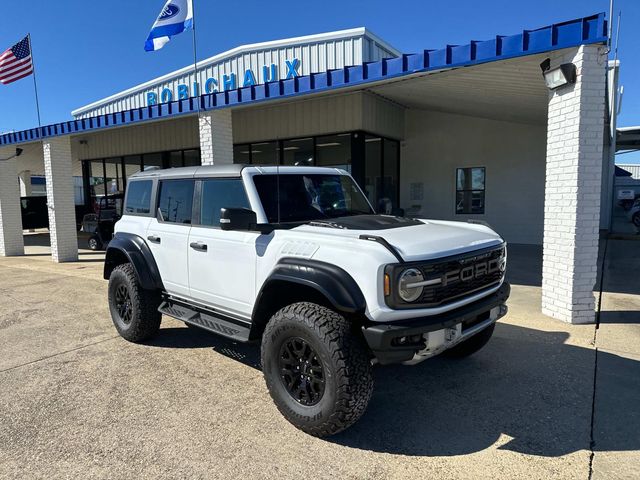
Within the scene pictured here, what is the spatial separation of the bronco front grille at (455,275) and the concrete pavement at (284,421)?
3.14ft

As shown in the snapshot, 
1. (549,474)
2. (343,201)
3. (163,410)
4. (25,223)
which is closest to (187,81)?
(25,223)

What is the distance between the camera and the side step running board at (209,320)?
12.2 ft

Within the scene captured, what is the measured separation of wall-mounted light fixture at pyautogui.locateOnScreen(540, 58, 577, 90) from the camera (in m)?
5.36

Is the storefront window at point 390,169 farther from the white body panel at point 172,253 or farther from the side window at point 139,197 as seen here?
the white body panel at point 172,253

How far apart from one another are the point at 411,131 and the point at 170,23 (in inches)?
318

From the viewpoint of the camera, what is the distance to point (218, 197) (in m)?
4.10

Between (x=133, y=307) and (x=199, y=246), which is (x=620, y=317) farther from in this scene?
(x=133, y=307)

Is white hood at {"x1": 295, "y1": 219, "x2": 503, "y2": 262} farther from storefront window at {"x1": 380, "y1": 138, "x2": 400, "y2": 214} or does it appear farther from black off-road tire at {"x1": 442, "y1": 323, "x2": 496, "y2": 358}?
storefront window at {"x1": 380, "y1": 138, "x2": 400, "y2": 214}

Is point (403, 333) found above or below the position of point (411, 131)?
below

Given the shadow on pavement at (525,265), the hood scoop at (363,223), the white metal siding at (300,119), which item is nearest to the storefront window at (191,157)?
the white metal siding at (300,119)

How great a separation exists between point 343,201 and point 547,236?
3.20 m

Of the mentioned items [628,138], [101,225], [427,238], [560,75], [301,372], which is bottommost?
[301,372]

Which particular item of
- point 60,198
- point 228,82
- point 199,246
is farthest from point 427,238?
point 228,82

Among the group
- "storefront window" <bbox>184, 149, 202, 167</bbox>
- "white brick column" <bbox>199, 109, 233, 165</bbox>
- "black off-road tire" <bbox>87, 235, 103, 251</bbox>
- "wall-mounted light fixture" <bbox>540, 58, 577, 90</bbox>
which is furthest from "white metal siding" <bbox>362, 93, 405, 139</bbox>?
"black off-road tire" <bbox>87, 235, 103, 251</bbox>
